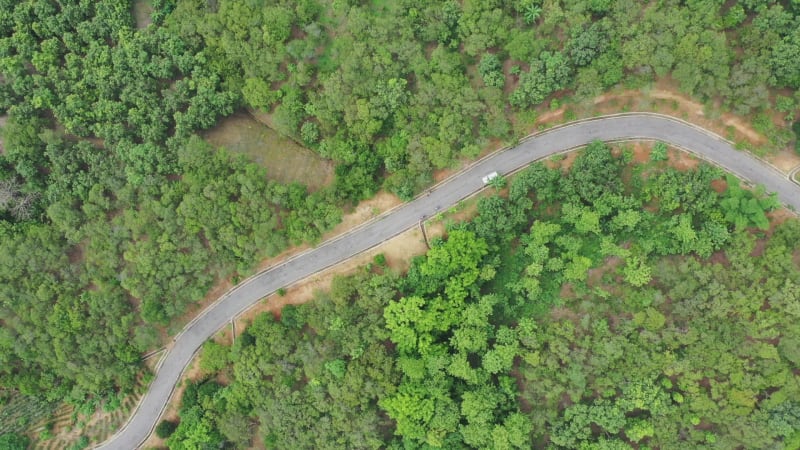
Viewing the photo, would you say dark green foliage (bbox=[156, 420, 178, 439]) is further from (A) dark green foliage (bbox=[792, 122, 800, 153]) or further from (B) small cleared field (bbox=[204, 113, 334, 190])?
(A) dark green foliage (bbox=[792, 122, 800, 153])

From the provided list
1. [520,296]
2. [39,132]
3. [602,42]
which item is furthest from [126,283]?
[602,42]

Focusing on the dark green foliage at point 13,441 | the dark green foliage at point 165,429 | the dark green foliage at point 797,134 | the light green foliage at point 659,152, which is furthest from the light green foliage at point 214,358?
the dark green foliage at point 797,134

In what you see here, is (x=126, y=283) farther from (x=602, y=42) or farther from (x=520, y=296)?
(x=602, y=42)

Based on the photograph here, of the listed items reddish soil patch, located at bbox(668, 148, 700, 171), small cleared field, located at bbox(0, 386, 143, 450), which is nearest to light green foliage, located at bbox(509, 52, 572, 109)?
reddish soil patch, located at bbox(668, 148, 700, 171)

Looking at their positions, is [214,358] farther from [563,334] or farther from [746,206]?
[746,206]

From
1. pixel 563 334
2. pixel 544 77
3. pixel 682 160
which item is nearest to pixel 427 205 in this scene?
pixel 544 77
